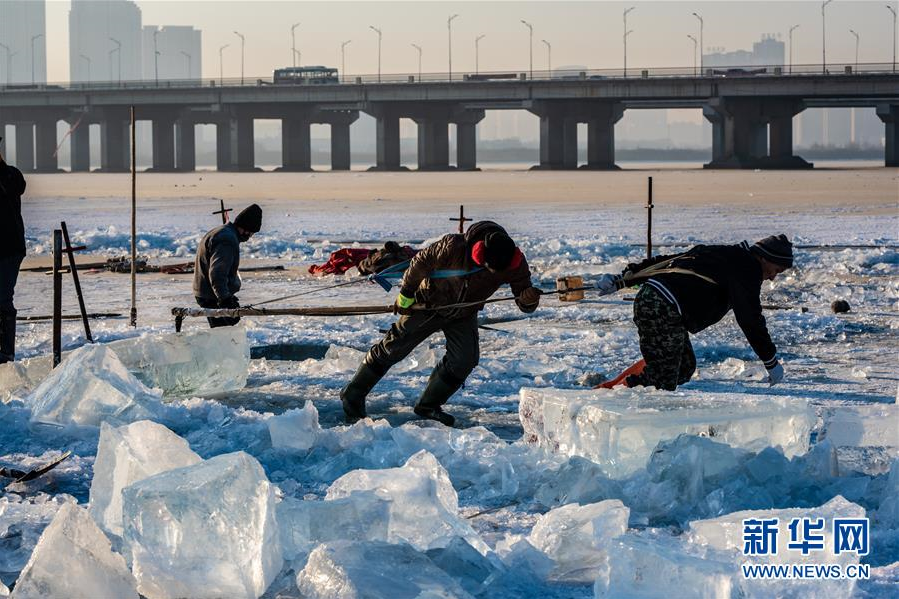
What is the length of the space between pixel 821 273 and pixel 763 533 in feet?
41.3

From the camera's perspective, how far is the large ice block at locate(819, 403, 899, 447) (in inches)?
308

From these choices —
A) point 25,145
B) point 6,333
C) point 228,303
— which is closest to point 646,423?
point 228,303

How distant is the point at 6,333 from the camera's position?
10.6m

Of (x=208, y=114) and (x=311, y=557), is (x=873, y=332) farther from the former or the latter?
(x=208, y=114)

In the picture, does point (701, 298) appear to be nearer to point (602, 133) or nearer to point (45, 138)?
point (602, 133)

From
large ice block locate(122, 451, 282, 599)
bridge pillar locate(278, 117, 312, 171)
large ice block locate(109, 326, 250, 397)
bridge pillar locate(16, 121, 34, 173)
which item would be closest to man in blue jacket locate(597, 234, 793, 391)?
large ice block locate(122, 451, 282, 599)

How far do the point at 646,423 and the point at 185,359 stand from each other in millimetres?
3970

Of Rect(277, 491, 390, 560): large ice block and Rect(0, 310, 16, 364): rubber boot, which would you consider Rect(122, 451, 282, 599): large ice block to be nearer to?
Rect(277, 491, 390, 560): large ice block

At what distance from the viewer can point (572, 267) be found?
1988 cm

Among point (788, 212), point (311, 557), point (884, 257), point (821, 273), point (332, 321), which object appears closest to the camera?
point (311, 557)

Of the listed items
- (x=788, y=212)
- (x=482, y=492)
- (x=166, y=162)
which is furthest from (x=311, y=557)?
(x=166, y=162)

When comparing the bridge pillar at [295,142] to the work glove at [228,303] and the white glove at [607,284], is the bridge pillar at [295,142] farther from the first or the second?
the white glove at [607,284]

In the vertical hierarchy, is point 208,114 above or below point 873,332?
above

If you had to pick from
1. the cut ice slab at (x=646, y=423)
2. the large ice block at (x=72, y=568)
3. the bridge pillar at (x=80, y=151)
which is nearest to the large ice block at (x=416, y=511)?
the large ice block at (x=72, y=568)
